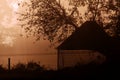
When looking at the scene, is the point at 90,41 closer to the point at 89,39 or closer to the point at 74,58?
the point at 89,39

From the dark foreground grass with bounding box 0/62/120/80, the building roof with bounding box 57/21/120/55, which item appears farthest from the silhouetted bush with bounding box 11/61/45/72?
the dark foreground grass with bounding box 0/62/120/80

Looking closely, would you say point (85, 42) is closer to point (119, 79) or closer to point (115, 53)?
point (115, 53)

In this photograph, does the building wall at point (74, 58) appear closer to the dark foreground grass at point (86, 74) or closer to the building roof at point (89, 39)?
the building roof at point (89, 39)

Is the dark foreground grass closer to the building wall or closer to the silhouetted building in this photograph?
the silhouetted building

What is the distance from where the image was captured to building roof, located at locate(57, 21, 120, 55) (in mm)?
35406

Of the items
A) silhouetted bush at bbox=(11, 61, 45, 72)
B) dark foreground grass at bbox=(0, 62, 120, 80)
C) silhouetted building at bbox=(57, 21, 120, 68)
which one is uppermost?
silhouetted building at bbox=(57, 21, 120, 68)

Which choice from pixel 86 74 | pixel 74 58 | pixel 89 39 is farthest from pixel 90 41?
pixel 86 74

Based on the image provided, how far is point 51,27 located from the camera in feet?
124

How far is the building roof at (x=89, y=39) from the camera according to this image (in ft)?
116

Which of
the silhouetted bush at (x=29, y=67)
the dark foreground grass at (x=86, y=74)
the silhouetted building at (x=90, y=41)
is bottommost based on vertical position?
the silhouetted bush at (x=29, y=67)

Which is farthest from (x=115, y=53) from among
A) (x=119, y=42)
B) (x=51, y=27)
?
(x=51, y=27)

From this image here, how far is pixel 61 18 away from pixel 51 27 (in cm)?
117

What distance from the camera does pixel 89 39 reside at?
3569 centimetres

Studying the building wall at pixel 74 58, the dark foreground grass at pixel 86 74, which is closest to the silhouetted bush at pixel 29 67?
the building wall at pixel 74 58
